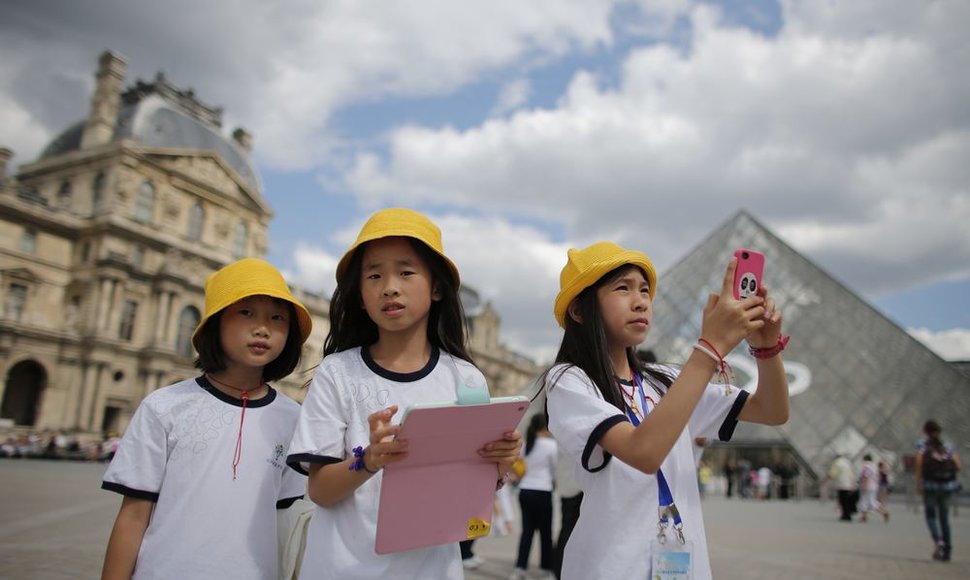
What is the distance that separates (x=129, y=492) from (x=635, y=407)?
1.43 metres

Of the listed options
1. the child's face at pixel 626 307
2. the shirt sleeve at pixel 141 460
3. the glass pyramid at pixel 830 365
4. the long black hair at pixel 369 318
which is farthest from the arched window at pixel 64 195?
the child's face at pixel 626 307

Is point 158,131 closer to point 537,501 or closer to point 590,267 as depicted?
point 537,501

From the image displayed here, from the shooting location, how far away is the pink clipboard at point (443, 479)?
1.42 m

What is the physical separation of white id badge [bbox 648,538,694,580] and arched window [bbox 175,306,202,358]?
35.1 m

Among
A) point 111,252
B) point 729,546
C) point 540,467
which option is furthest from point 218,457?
point 111,252

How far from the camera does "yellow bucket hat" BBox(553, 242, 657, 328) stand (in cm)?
183

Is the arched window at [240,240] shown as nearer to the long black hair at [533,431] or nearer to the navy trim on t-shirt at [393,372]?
the long black hair at [533,431]

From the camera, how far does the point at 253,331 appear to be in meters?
2.12

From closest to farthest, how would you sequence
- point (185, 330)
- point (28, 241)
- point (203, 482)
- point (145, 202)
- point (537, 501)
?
point (203, 482), point (537, 501), point (28, 241), point (145, 202), point (185, 330)

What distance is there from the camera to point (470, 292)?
216 ft

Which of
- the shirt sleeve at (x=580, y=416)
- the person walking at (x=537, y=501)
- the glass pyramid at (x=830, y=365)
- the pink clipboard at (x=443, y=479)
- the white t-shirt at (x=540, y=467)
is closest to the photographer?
the pink clipboard at (x=443, y=479)

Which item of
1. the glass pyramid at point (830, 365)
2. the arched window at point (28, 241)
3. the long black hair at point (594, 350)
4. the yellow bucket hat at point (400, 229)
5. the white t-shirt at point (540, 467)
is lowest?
the white t-shirt at point (540, 467)

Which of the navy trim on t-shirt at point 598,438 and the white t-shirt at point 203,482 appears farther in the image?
the white t-shirt at point 203,482

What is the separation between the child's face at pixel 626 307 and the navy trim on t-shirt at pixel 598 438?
31cm
